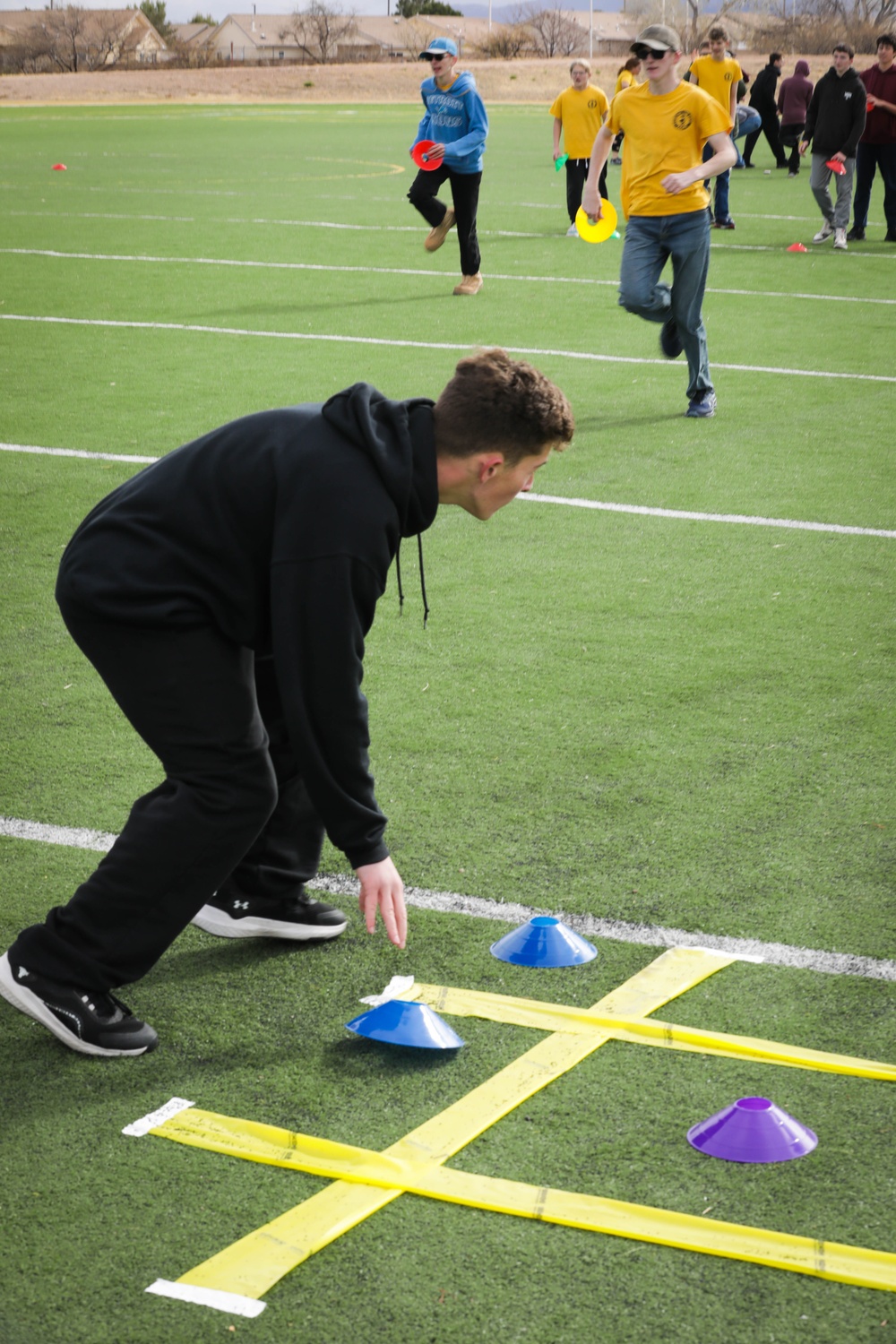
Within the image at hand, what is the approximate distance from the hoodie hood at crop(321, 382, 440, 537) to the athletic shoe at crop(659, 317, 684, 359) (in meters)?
6.45


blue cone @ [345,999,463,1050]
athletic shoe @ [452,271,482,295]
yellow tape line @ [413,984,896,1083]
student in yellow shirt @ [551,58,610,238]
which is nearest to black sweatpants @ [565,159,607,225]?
student in yellow shirt @ [551,58,610,238]

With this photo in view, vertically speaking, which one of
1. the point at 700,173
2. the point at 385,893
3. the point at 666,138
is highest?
the point at 666,138

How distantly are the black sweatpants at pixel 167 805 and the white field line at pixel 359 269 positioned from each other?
11.3m

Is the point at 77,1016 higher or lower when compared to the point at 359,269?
lower

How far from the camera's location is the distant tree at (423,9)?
388 ft

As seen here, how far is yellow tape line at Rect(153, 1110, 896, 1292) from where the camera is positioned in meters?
2.46

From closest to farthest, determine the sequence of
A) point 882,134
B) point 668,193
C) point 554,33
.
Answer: point 668,193
point 882,134
point 554,33

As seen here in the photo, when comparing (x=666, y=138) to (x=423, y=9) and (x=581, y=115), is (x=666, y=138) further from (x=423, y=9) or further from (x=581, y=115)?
(x=423, y=9)

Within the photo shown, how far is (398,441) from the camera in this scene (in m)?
2.67

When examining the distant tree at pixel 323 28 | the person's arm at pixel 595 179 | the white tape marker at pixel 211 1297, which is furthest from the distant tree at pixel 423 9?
the white tape marker at pixel 211 1297

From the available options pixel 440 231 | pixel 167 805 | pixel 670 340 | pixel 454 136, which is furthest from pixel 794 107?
pixel 167 805

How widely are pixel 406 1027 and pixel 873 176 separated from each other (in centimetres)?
1636

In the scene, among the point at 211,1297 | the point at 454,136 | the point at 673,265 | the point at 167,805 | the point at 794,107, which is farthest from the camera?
the point at 794,107

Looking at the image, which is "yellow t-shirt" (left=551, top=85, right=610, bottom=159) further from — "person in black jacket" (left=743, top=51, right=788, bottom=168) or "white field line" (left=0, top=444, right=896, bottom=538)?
"white field line" (left=0, top=444, right=896, bottom=538)
